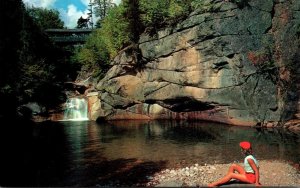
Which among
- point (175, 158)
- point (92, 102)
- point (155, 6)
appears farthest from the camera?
point (92, 102)

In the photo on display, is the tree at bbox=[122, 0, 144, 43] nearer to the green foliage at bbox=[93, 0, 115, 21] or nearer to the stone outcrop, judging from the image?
the stone outcrop

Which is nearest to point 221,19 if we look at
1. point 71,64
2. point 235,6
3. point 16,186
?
point 235,6

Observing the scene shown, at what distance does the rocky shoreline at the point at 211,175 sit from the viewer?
15.4 meters

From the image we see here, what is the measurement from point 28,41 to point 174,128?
3279cm

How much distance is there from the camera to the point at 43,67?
2163 inches

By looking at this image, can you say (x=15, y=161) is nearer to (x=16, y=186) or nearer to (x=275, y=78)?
(x=16, y=186)

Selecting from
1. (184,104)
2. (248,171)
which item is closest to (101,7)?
(184,104)

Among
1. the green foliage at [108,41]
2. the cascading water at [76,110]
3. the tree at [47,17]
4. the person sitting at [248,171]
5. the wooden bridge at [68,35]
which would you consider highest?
the tree at [47,17]

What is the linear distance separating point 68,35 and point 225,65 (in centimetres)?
5028

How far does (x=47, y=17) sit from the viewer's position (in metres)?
80.8

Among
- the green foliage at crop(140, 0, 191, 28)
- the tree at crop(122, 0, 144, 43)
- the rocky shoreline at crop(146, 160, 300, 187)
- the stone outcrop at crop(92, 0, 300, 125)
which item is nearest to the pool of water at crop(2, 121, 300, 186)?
the rocky shoreline at crop(146, 160, 300, 187)

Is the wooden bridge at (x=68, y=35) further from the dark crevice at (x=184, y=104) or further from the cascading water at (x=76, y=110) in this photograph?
the dark crevice at (x=184, y=104)

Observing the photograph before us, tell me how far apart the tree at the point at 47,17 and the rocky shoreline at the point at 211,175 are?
204 ft

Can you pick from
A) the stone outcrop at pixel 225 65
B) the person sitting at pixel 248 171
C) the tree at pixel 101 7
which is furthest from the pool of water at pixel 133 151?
the tree at pixel 101 7
